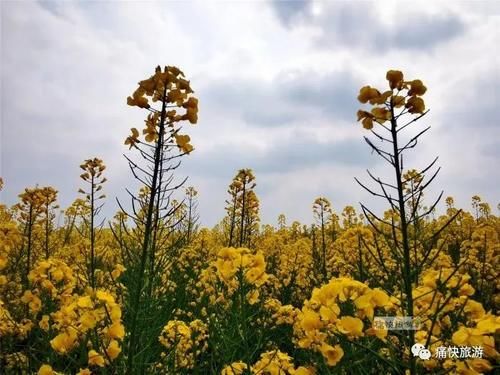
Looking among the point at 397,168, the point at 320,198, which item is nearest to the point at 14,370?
the point at 397,168

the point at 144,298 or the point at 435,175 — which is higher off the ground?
the point at 435,175

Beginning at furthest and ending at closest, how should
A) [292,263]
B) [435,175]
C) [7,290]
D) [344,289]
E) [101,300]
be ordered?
[292,263], [7,290], [101,300], [344,289], [435,175]

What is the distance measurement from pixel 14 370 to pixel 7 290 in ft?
6.79

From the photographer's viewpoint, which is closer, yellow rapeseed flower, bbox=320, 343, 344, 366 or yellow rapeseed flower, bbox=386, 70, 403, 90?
yellow rapeseed flower, bbox=386, 70, 403, 90

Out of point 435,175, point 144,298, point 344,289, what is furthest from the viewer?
point 144,298

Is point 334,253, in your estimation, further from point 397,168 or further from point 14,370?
point 397,168

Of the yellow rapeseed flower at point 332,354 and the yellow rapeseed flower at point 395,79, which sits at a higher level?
the yellow rapeseed flower at point 395,79

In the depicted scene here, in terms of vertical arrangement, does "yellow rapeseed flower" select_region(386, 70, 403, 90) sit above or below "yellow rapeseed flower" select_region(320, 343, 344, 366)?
above

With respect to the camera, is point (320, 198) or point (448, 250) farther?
point (448, 250)

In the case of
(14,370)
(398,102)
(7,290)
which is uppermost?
(398,102)

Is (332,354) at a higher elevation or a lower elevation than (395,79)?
lower

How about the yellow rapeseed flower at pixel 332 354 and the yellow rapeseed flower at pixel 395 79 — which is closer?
the yellow rapeseed flower at pixel 395 79

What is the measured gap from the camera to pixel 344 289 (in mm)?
2295

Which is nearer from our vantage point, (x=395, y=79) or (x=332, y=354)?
(x=395, y=79)
